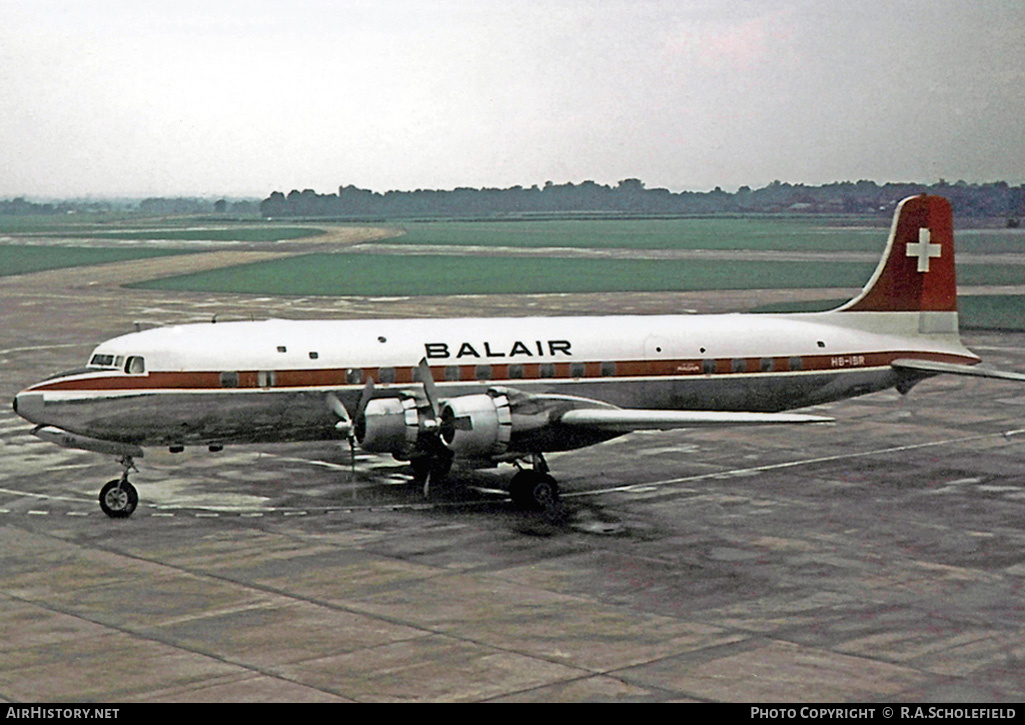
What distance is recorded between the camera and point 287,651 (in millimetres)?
17328

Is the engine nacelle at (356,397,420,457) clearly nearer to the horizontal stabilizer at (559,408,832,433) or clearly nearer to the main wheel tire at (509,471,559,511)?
the main wheel tire at (509,471,559,511)

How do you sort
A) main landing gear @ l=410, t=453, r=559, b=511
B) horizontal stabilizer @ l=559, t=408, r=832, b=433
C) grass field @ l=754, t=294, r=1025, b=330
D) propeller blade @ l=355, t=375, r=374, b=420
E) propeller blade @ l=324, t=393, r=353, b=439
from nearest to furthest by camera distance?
1. horizontal stabilizer @ l=559, t=408, r=832, b=433
2. propeller blade @ l=324, t=393, r=353, b=439
3. main landing gear @ l=410, t=453, r=559, b=511
4. propeller blade @ l=355, t=375, r=374, b=420
5. grass field @ l=754, t=294, r=1025, b=330

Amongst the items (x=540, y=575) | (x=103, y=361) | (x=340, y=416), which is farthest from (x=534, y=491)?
(x=103, y=361)

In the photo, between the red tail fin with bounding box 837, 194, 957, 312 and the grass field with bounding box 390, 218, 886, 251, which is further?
the grass field with bounding box 390, 218, 886, 251

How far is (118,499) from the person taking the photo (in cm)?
2536

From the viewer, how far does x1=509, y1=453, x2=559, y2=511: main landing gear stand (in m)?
25.9

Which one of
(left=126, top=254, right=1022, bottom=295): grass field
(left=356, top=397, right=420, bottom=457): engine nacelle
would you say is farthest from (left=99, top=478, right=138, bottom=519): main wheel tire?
(left=126, top=254, right=1022, bottom=295): grass field

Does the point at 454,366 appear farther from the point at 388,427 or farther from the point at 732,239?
the point at 732,239

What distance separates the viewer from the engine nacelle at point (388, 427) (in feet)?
80.8

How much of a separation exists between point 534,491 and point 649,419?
2716 mm

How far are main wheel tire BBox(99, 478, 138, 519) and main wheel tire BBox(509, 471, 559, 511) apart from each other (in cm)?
721

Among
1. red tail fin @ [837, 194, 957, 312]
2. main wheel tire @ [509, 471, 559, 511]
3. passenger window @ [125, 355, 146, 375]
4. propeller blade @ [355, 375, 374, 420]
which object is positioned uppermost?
red tail fin @ [837, 194, 957, 312]

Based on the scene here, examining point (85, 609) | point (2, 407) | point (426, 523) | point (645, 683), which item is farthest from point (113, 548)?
point (2, 407)
